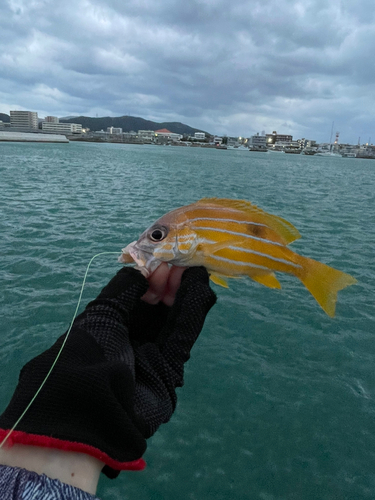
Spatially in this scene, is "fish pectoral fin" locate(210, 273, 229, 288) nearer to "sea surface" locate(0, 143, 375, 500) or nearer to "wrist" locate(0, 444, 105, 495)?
"wrist" locate(0, 444, 105, 495)

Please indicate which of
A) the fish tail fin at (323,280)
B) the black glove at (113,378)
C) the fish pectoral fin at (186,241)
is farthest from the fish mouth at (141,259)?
the fish tail fin at (323,280)

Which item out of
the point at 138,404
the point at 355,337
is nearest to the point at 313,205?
the point at 355,337

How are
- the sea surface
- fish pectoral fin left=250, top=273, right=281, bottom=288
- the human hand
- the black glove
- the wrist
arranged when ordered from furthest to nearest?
the sea surface < fish pectoral fin left=250, top=273, right=281, bottom=288 < the human hand < the black glove < the wrist

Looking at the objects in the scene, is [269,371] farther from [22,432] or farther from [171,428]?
[22,432]

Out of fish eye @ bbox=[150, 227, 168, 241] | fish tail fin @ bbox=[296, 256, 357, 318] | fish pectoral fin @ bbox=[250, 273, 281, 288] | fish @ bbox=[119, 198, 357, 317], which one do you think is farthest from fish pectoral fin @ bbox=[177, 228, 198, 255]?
fish tail fin @ bbox=[296, 256, 357, 318]

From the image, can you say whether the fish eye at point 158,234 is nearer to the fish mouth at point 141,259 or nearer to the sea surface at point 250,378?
the fish mouth at point 141,259

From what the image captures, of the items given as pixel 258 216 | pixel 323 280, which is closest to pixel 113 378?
pixel 258 216

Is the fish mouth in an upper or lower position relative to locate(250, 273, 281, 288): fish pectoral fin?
upper

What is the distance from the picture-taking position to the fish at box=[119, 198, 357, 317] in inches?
135

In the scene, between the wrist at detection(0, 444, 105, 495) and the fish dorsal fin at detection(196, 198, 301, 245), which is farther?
the fish dorsal fin at detection(196, 198, 301, 245)

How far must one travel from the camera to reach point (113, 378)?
6.76 feet

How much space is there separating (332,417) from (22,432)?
512cm

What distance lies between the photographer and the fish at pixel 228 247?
3.43 meters

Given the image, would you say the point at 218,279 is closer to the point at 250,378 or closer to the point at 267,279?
the point at 267,279
